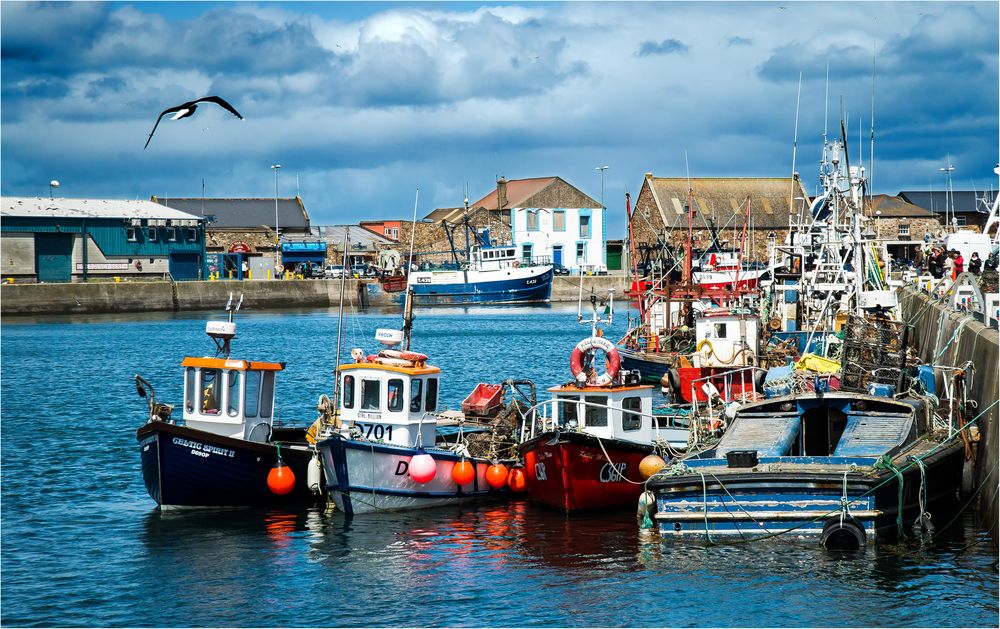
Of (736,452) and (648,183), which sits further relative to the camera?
(648,183)

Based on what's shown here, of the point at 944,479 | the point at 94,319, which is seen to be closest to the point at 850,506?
the point at 944,479

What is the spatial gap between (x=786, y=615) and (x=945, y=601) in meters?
1.93

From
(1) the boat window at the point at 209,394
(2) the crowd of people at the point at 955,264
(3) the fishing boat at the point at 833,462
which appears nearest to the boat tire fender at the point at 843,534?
(3) the fishing boat at the point at 833,462

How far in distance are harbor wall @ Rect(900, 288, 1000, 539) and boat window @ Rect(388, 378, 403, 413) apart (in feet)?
29.5

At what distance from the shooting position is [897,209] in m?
98.6

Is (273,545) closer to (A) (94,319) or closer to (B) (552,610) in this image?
(B) (552,610)

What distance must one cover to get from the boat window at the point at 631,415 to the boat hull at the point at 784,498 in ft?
12.9

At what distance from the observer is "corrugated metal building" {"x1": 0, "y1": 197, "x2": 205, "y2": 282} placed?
79062mm

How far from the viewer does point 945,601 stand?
1411 cm

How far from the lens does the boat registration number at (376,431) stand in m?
20.3

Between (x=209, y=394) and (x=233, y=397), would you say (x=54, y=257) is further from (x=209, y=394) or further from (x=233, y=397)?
(x=233, y=397)

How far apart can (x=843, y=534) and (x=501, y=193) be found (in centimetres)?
8907

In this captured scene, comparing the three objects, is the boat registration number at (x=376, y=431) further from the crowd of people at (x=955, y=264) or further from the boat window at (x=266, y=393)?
the crowd of people at (x=955, y=264)

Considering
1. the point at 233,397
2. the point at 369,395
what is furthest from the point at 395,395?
the point at 233,397
